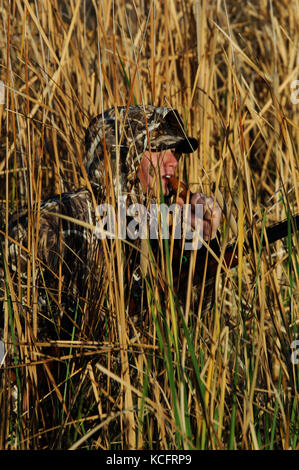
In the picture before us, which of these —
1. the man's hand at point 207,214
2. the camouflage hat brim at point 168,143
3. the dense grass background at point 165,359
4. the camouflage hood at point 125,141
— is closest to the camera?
the dense grass background at point 165,359

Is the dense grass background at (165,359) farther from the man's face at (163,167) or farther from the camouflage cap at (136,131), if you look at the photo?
the man's face at (163,167)

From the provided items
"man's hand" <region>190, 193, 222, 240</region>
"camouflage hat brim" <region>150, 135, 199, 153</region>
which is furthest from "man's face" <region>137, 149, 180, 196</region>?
"man's hand" <region>190, 193, 222, 240</region>

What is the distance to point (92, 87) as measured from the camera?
2449 mm

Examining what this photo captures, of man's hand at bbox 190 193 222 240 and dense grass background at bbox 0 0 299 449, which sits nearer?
dense grass background at bbox 0 0 299 449

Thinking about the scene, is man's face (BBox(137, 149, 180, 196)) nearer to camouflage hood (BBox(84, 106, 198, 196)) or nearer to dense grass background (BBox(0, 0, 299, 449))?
camouflage hood (BBox(84, 106, 198, 196))

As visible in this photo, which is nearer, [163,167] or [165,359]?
[165,359]

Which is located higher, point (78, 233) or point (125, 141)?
point (125, 141)

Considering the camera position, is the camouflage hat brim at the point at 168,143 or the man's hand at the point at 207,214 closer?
the man's hand at the point at 207,214

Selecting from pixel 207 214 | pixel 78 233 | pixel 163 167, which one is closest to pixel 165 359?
pixel 207 214

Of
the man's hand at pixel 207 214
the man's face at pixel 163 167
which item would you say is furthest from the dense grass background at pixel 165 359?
the man's face at pixel 163 167

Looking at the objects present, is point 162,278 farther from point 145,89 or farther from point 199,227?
point 145,89

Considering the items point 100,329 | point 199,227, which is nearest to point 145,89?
point 199,227

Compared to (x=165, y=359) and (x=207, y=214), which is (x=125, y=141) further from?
(x=165, y=359)
